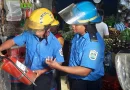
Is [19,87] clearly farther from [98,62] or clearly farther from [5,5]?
[5,5]

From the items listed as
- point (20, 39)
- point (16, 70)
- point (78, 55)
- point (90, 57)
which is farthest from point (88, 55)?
point (20, 39)

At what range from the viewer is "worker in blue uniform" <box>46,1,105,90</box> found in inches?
126

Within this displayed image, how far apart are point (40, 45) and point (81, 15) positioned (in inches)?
26.6

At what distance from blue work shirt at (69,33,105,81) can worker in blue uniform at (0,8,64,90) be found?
0.25 metres

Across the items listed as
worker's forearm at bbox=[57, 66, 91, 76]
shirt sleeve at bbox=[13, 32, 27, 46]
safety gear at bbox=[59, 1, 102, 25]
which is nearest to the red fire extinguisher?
worker's forearm at bbox=[57, 66, 91, 76]

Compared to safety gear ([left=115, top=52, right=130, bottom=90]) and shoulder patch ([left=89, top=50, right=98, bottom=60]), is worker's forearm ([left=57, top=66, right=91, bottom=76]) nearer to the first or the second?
shoulder patch ([left=89, top=50, right=98, bottom=60])

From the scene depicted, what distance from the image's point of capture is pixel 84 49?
3.26m

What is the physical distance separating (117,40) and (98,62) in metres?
2.60

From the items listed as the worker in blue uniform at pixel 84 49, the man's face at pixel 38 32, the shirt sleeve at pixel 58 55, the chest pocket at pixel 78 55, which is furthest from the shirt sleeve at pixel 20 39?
the chest pocket at pixel 78 55

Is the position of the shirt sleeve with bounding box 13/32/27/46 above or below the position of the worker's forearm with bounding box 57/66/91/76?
above

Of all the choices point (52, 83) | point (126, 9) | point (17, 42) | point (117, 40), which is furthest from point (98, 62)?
point (126, 9)

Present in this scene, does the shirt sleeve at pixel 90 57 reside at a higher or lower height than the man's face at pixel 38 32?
lower

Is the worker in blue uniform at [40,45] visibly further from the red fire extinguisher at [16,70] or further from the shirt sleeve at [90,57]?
the shirt sleeve at [90,57]

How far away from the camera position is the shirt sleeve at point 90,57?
3.19 m
